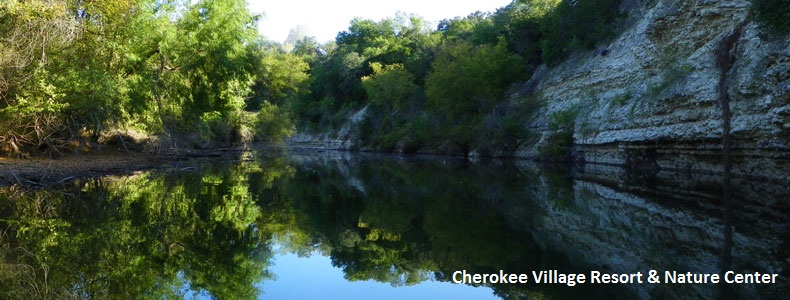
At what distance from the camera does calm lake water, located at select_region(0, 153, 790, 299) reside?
523cm

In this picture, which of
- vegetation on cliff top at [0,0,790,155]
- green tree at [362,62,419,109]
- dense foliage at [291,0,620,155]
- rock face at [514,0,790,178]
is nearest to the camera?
rock face at [514,0,790,178]

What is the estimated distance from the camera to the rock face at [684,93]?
48.5ft

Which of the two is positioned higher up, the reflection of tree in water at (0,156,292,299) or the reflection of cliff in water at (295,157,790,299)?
the reflection of cliff in water at (295,157,790,299)

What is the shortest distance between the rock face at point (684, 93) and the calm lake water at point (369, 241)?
97.8 inches

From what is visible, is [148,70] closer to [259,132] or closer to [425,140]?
[259,132]

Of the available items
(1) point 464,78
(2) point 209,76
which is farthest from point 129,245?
(1) point 464,78

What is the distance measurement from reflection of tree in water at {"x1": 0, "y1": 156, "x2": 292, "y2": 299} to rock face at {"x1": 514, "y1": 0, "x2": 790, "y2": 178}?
1459 cm

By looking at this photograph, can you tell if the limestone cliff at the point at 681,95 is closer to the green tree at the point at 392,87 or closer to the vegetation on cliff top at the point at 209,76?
the vegetation on cliff top at the point at 209,76

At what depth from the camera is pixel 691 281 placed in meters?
5.40

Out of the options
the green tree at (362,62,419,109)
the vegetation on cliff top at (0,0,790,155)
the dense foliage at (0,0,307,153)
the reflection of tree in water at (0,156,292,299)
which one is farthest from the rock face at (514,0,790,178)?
the green tree at (362,62,419,109)

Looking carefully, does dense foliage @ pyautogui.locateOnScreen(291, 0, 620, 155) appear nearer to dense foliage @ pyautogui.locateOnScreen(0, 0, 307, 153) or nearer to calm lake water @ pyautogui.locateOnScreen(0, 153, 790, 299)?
dense foliage @ pyautogui.locateOnScreen(0, 0, 307, 153)

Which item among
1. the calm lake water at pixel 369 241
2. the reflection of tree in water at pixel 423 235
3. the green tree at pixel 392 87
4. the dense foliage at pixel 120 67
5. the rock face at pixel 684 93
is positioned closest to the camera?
the calm lake water at pixel 369 241

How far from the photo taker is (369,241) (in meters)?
7.84

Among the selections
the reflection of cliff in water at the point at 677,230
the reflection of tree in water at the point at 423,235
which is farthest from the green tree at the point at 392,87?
the reflection of cliff in water at the point at 677,230
